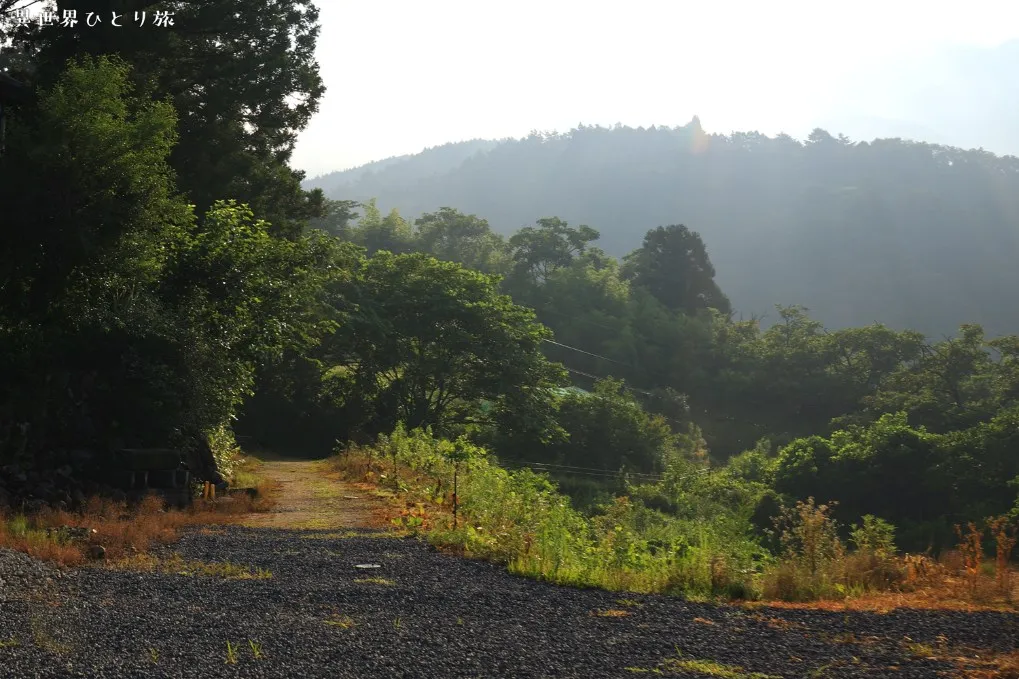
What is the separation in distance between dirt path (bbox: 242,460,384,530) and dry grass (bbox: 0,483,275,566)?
0.50 meters

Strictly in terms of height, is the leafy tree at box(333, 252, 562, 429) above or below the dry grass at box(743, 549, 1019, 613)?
above

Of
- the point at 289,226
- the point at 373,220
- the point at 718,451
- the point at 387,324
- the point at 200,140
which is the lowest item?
the point at 718,451

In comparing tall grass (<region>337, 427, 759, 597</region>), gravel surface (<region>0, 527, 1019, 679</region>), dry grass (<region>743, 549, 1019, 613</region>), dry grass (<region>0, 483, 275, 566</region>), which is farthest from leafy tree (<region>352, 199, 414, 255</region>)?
gravel surface (<region>0, 527, 1019, 679</region>)

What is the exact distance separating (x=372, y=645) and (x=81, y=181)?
1067 centimetres

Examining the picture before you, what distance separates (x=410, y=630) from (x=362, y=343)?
30.8 metres

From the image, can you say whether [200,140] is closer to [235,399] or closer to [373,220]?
[235,399]

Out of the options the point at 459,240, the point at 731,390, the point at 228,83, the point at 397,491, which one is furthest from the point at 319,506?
the point at 459,240

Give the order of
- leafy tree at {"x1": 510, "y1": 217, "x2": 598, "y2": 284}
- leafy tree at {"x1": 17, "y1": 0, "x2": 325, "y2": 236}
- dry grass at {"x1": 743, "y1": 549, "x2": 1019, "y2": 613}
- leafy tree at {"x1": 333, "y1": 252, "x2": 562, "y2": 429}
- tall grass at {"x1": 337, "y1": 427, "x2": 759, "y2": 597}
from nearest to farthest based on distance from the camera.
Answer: dry grass at {"x1": 743, "y1": 549, "x2": 1019, "y2": 613} → tall grass at {"x1": 337, "y1": 427, "x2": 759, "y2": 597} → leafy tree at {"x1": 17, "y1": 0, "x2": 325, "y2": 236} → leafy tree at {"x1": 333, "y1": 252, "x2": 562, "y2": 429} → leafy tree at {"x1": 510, "y1": 217, "x2": 598, "y2": 284}

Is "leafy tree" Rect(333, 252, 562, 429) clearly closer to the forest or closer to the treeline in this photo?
the forest

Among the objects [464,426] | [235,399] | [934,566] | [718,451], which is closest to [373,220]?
[718,451]

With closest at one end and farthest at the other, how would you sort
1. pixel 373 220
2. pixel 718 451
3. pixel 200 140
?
pixel 200 140 < pixel 718 451 < pixel 373 220

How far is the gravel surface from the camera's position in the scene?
18.2 feet

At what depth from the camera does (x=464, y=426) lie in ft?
128

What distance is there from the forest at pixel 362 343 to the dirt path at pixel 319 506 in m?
1.77
